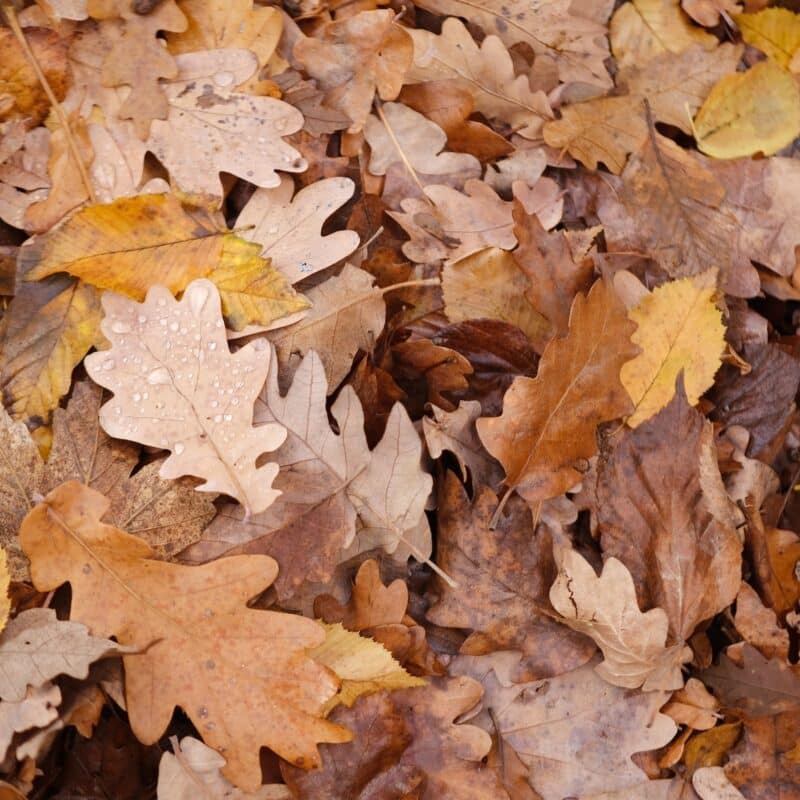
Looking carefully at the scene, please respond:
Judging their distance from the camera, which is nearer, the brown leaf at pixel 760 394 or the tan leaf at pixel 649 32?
the brown leaf at pixel 760 394

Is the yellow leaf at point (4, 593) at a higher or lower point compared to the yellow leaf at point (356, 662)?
higher

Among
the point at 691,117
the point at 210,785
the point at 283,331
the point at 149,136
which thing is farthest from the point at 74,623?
the point at 691,117

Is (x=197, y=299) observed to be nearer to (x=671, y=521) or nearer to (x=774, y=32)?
(x=671, y=521)

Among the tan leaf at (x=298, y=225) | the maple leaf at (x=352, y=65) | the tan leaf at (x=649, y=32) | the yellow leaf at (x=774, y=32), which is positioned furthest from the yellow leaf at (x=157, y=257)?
the yellow leaf at (x=774, y=32)

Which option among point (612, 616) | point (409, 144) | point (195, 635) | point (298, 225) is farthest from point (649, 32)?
point (195, 635)

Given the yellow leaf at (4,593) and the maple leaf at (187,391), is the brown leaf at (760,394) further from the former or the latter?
the yellow leaf at (4,593)

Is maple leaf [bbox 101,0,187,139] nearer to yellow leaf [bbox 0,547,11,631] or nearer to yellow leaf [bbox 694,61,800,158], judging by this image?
yellow leaf [bbox 0,547,11,631]
